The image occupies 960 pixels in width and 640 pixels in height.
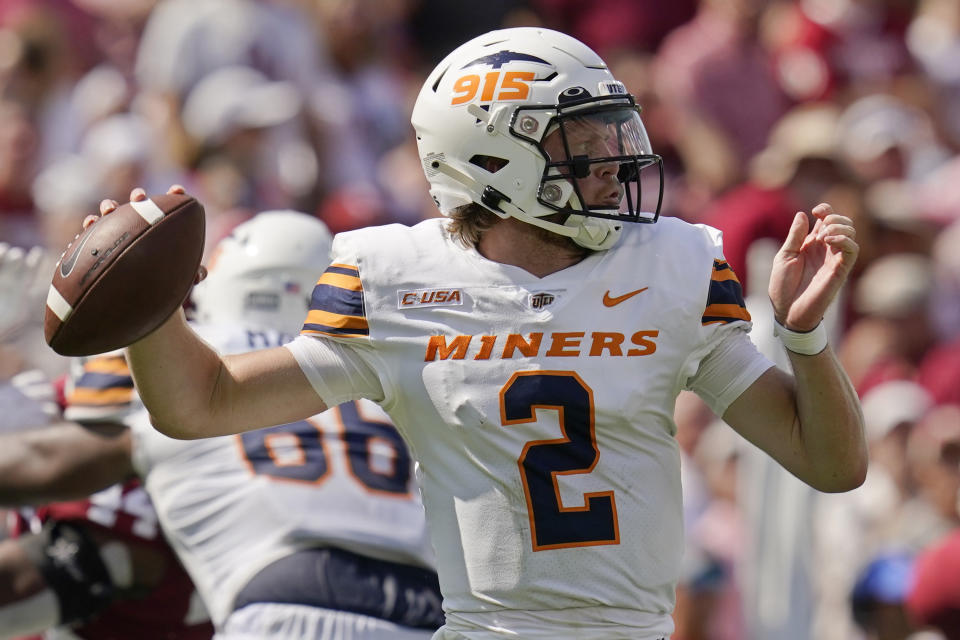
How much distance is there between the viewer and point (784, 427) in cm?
328

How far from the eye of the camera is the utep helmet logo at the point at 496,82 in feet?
10.9

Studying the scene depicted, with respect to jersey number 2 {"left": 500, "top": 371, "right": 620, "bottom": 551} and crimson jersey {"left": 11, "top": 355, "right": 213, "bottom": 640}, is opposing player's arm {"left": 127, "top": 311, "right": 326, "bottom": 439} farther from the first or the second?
crimson jersey {"left": 11, "top": 355, "right": 213, "bottom": 640}

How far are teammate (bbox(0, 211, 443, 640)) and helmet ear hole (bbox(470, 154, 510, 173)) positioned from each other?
127cm

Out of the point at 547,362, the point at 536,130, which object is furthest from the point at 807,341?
the point at 536,130

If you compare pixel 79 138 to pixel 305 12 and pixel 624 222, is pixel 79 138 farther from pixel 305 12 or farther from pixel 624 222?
pixel 624 222

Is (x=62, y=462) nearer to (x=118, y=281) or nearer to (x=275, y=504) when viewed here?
(x=275, y=504)

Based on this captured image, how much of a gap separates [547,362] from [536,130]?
489 mm

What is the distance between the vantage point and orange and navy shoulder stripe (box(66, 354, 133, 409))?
4.52 meters

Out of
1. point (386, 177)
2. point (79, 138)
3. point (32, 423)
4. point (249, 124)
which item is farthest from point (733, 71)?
point (32, 423)

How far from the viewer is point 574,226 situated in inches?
130

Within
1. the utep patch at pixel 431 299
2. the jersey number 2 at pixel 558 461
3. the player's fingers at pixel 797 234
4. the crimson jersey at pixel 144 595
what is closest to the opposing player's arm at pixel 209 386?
the utep patch at pixel 431 299

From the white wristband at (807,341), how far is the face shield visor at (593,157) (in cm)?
38

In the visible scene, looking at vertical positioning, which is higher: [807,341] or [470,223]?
[470,223]

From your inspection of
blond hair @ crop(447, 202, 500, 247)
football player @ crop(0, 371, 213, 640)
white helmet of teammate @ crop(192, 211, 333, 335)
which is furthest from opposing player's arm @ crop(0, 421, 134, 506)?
blond hair @ crop(447, 202, 500, 247)
